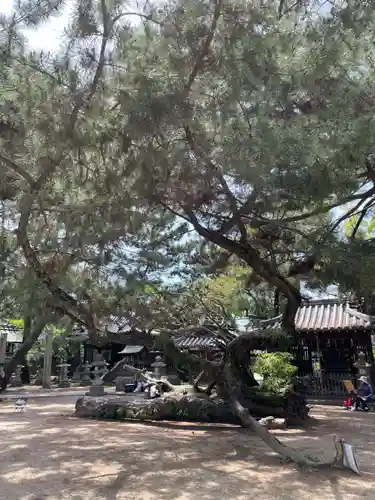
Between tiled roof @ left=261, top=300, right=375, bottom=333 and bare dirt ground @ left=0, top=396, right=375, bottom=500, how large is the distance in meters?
4.21

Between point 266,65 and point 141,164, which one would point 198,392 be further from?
point 266,65

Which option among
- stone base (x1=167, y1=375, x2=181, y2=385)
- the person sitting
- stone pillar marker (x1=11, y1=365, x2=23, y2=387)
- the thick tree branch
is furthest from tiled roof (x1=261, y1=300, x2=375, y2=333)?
stone pillar marker (x1=11, y1=365, x2=23, y2=387)

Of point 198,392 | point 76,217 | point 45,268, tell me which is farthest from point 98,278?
point 198,392

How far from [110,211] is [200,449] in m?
3.32

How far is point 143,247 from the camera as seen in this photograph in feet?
17.4

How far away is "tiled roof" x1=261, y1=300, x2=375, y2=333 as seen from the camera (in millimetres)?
11469

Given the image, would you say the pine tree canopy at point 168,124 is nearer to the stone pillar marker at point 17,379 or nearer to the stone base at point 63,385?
the stone base at point 63,385

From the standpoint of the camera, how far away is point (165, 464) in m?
4.60

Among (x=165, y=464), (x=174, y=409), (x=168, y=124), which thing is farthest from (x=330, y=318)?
(x=168, y=124)

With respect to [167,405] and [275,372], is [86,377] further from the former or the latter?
[275,372]

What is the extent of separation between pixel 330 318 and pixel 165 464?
902 cm

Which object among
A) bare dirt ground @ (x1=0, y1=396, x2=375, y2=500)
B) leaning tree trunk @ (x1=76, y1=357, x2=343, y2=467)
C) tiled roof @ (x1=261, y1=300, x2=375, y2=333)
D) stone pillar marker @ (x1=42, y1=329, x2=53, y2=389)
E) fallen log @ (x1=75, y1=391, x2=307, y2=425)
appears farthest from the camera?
stone pillar marker @ (x1=42, y1=329, x2=53, y2=389)

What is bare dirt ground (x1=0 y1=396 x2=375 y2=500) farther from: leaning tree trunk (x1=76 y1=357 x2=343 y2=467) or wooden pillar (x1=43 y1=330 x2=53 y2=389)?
wooden pillar (x1=43 y1=330 x2=53 y2=389)

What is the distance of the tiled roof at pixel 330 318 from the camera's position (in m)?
11.5
